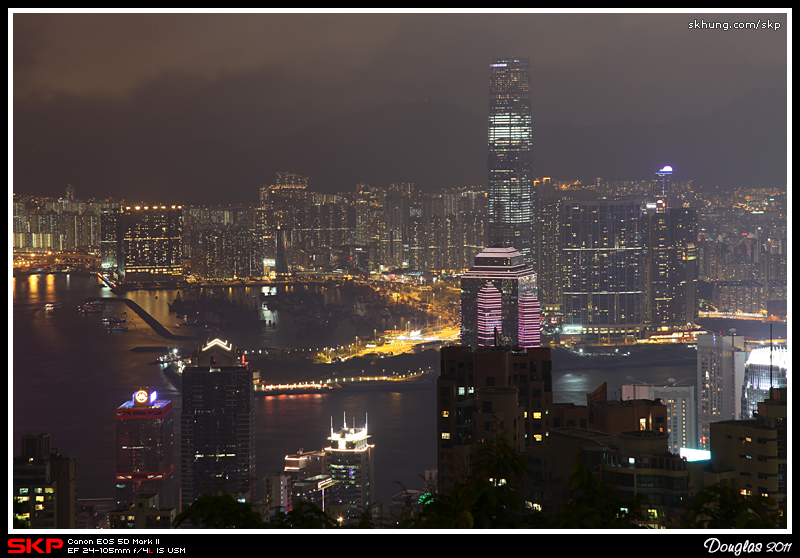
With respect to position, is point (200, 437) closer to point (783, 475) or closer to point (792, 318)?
point (783, 475)

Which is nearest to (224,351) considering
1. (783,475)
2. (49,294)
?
(49,294)

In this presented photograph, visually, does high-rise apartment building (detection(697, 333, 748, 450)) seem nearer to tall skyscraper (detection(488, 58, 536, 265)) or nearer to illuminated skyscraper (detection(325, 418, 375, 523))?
illuminated skyscraper (detection(325, 418, 375, 523))

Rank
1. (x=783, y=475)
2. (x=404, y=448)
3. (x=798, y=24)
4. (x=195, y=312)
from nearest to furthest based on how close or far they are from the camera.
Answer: (x=798, y=24) → (x=783, y=475) → (x=404, y=448) → (x=195, y=312)

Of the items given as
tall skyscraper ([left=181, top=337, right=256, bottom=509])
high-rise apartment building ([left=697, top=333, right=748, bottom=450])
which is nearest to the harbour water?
tall skyscraper ([left=181, top=337, right=256, bottom=509])

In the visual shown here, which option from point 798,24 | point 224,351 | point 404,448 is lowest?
point 404,448
